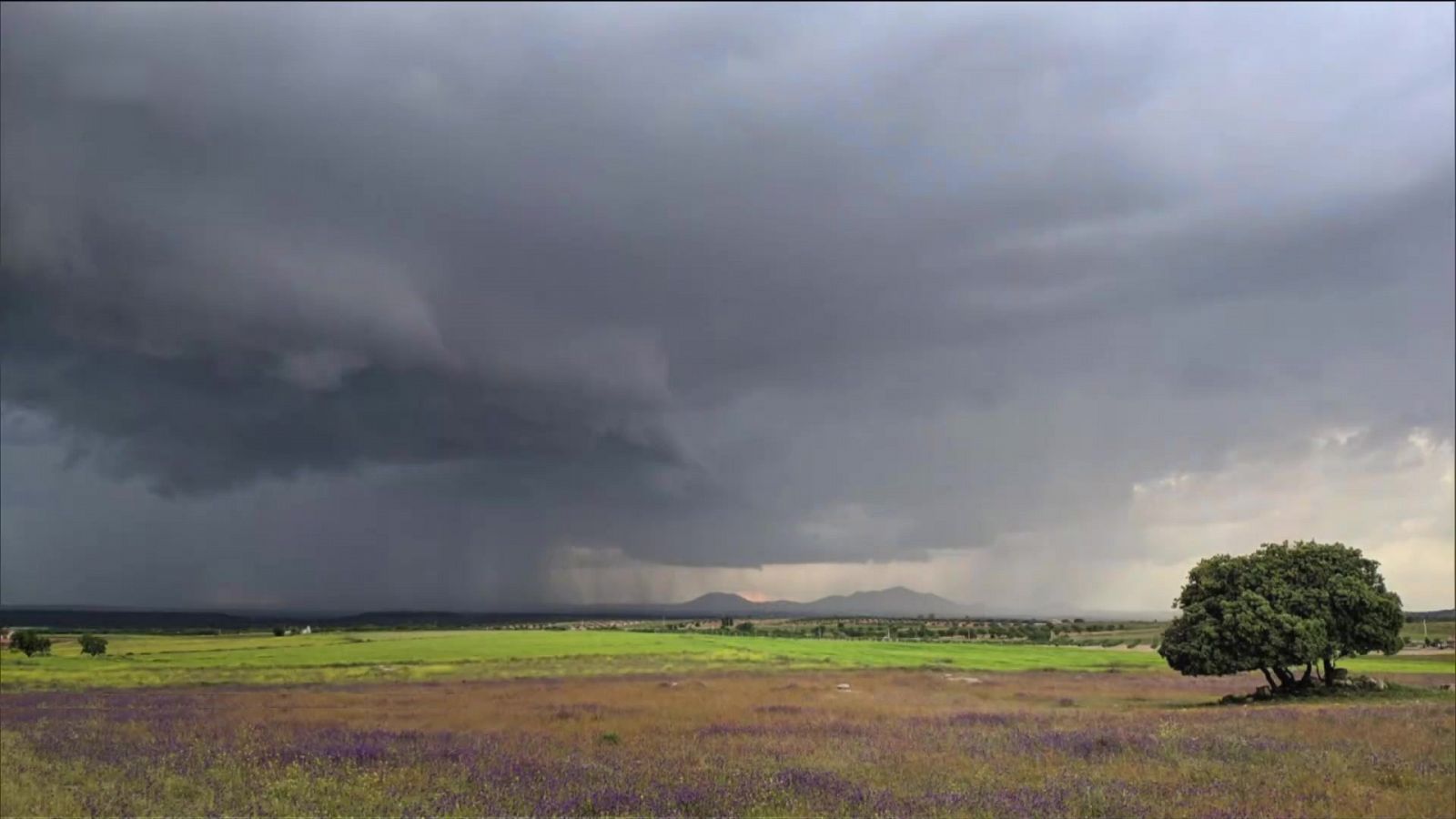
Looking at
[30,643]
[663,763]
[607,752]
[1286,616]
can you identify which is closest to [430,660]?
[607,752]

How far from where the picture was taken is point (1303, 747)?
57.8ft

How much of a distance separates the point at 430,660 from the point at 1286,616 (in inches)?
1680

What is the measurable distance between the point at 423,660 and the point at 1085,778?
40.7 metres

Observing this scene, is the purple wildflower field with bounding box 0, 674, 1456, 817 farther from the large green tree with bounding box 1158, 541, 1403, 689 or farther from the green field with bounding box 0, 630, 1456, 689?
Result: the large green tree with bounding box 1158, 541, 1403, 689

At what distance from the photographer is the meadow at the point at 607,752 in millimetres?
10797

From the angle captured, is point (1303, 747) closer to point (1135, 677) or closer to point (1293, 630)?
point (1293, 630)

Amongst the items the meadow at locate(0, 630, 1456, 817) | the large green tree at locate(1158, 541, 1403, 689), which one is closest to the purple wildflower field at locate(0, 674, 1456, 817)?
the meadow at locate(0, 630, 1456, 817)

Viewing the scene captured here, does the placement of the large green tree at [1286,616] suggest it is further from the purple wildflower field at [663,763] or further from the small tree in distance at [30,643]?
the small tree in distance at [30,643]

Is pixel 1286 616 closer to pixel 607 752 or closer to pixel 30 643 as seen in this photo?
pixel 607 752

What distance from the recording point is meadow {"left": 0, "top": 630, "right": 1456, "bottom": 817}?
10.8m

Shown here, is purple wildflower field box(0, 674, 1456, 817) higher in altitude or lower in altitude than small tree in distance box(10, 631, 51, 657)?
lower

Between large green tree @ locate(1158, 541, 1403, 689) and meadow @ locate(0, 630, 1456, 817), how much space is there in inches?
219

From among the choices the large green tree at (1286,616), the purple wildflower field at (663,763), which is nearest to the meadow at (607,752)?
the purple wildflower field at (663,763)

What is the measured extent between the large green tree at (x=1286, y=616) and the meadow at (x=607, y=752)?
557 cm
